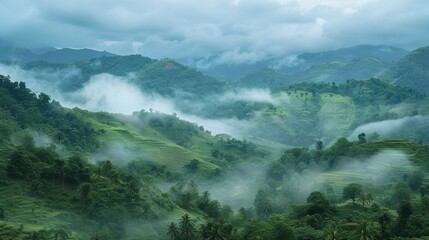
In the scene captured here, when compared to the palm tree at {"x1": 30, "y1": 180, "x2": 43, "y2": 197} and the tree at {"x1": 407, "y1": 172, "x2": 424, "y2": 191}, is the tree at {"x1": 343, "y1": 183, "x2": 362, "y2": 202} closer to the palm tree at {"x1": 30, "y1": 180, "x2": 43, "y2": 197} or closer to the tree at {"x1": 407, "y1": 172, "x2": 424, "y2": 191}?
the tree at {"x1": 407, "y1": 172, "x2": 424, "y2": 191}

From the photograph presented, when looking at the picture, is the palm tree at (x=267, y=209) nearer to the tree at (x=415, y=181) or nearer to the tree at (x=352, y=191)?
the tree at (x=352, y=191)

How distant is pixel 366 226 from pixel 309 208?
47.1 meters

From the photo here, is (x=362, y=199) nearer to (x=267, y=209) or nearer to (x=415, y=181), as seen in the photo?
(x=267, y=209)

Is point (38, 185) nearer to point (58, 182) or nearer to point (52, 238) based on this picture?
point (58, 182)

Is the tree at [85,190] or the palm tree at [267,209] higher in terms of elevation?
the tree at [85,190]

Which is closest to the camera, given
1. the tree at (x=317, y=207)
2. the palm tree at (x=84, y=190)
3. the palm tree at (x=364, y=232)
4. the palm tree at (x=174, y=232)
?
the palm tree at (x=364, y=232)

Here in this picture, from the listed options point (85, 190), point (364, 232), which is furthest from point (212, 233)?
point (85, 190)

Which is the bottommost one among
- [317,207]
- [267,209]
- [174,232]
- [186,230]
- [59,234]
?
[267,209]

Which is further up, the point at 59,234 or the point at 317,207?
the point at 317,207

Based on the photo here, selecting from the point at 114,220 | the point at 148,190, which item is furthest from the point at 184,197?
the point at 114,220

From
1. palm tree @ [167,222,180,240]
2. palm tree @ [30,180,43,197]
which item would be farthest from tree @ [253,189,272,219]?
palm tree @ [30,180,43,197]

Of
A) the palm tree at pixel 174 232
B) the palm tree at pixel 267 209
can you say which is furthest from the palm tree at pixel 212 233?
the palm tree at pixel 267 209

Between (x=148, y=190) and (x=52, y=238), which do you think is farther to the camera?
(x=148, y=190)

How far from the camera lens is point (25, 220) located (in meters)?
133
